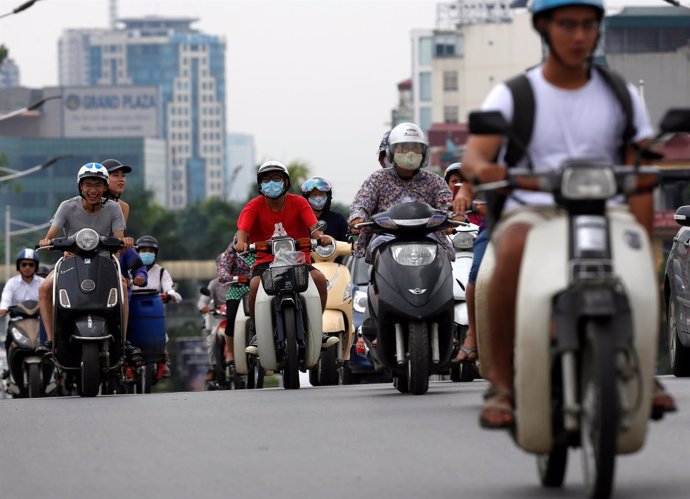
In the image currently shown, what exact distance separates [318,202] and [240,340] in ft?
7.13

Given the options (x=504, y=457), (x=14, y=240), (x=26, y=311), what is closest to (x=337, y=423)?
(x=504, y=457)

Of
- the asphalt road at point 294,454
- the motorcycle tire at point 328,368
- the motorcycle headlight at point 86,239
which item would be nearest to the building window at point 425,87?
the motorcycle tire at point 328,368

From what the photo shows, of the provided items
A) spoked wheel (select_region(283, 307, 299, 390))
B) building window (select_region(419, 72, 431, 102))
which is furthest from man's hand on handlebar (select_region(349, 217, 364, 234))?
building window (select_region(419, 72, 431, 102))

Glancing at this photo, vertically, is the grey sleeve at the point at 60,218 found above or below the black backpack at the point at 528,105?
below

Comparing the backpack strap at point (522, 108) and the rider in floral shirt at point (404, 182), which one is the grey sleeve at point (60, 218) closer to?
the rider in floral shirt at point (404, 182)

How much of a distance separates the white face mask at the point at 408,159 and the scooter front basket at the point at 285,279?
161 cm

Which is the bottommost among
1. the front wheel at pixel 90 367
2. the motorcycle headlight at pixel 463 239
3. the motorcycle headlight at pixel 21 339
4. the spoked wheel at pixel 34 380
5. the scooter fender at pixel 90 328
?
the spoked wheel at pixel 34 380

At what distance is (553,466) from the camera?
798 cm

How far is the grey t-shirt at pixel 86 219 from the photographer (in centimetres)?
1700

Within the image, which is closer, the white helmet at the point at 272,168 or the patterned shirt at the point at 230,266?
the white helmet at the point at 272,168

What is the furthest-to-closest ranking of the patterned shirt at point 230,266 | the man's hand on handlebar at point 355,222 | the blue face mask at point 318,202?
the patterned shirt at point 230,266 → the blue face mask at point 318,202 → the man's hand on handlebar at point 355,222

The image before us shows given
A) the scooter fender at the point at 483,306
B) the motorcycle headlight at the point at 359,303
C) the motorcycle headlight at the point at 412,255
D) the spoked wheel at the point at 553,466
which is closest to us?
the spoked wheel at the point at 553,466

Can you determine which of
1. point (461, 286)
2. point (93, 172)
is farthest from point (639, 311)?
point (461, 286)

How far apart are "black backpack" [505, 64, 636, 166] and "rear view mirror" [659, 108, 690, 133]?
0.96 ft
